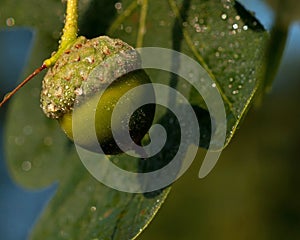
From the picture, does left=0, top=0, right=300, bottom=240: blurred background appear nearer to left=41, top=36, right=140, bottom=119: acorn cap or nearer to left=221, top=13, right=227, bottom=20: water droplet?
left=221, top=13, right=227, bottom=20: water droplet

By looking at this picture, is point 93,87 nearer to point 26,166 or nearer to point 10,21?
point 10,21

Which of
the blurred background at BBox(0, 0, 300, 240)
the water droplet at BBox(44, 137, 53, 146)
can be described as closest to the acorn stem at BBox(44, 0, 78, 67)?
the water droplet at BBox(44, 137, 53, 146)

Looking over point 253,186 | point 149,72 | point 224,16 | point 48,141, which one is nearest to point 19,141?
point 48,141

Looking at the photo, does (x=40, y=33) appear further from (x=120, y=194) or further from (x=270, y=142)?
(x=270, y=142)

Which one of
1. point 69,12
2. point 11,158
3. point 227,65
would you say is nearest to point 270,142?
point 11,158

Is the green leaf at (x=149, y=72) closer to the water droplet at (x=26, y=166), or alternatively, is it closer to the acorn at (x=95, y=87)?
the water droplet at (x=26, y=166)
